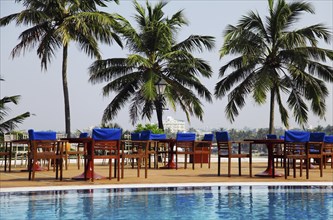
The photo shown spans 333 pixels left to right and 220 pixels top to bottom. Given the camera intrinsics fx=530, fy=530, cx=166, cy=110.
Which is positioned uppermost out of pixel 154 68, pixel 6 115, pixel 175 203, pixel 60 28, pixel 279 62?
pixel 60 28

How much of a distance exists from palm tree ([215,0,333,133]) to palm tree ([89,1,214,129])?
1196 millimetres

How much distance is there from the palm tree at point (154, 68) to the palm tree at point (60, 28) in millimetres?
807

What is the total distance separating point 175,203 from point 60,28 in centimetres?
1306

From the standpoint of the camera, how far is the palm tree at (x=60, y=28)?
1883cm

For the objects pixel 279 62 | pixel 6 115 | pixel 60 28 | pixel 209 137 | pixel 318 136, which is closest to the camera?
pixel 318 136

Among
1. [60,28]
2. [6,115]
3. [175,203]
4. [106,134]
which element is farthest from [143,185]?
[60,28]

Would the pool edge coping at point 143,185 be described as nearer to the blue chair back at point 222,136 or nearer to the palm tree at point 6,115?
the blue chair back at point 222,136

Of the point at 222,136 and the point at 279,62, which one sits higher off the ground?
the point at 279,62

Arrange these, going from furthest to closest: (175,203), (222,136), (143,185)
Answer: (222,136), (143,185), (175,203)

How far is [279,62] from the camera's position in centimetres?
1947

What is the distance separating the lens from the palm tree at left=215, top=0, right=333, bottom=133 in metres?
18.6

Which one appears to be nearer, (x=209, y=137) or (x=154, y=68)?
(x=209, y=137)

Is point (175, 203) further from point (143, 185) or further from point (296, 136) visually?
point (296, 136)

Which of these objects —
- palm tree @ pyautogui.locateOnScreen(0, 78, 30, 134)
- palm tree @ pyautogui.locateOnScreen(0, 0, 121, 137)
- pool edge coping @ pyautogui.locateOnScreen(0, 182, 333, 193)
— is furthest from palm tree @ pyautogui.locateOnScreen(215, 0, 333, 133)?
pool edge coping @ pyautogui.locateOnScreen(0, 182, 333, 193)
